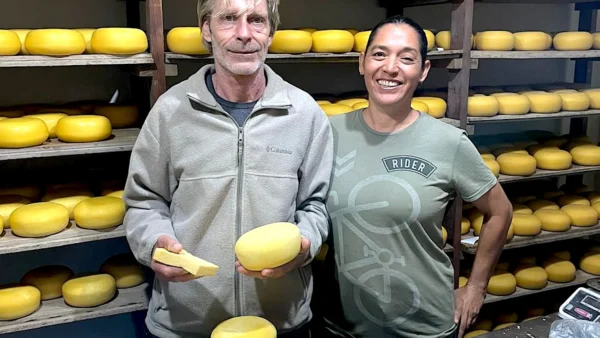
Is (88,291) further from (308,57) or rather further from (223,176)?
(308,57)

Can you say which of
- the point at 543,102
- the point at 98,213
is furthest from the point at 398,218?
the point at 543,102

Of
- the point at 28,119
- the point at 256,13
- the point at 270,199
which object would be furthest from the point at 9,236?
the point at 256,13

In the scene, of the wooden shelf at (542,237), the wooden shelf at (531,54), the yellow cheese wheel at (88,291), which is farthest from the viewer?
the wooden shelf at (542,237)

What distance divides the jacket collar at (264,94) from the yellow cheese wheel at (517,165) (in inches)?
62.6

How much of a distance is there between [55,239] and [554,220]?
230 centimetres

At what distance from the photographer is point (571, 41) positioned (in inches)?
108

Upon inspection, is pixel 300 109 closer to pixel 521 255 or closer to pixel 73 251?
pixel 73 251

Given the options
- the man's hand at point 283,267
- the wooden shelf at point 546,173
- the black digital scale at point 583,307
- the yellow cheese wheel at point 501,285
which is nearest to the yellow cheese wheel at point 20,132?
the man's hand at point 283,267

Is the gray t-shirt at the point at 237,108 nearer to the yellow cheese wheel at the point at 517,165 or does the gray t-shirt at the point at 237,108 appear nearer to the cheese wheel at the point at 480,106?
the cheese wheel at the point at 480,106

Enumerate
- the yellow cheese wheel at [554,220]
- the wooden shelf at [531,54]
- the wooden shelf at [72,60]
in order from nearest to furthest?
the wooden shelf at [72,60], the wooden shelf at [531,54], the yellow cheese wheel at [554,220]

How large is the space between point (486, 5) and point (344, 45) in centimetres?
128

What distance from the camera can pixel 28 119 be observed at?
1958 mm

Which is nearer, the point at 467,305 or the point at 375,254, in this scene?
the point at 375,254

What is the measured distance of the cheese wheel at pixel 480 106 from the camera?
261 centimetres
